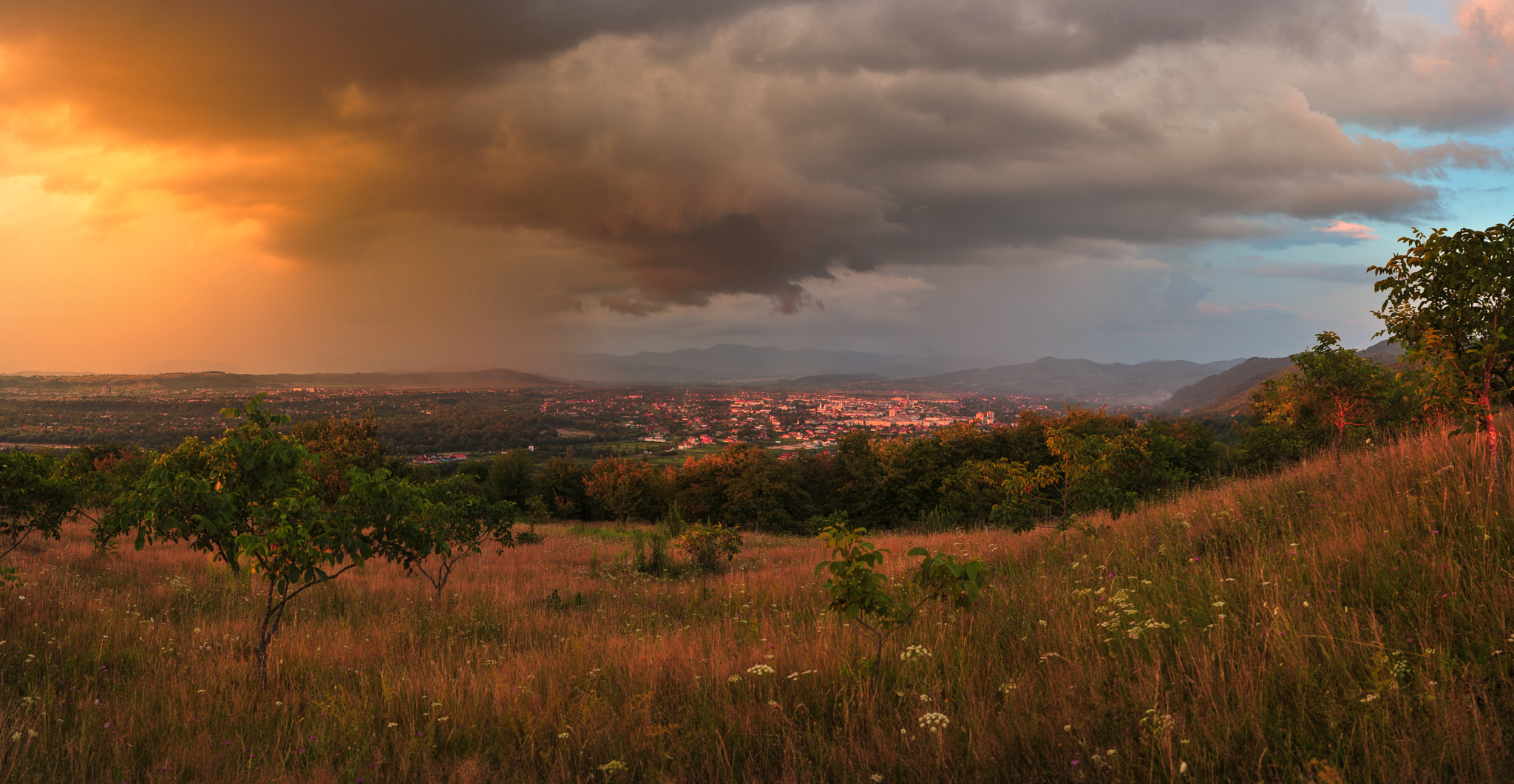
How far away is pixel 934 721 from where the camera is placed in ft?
11.7

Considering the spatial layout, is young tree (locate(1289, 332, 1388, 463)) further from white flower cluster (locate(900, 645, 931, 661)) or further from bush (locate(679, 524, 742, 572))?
white flower cluster (locate(900, 645, 931, 661))

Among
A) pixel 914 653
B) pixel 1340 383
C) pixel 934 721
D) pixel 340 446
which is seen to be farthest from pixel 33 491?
pixel 340 446

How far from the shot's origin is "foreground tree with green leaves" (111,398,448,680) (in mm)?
5344

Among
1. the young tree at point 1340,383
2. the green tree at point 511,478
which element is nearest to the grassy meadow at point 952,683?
the young tree at point 1340,383

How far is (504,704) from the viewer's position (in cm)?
439

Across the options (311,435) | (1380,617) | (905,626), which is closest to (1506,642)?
(1380,617)

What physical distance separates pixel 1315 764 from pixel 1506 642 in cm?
173

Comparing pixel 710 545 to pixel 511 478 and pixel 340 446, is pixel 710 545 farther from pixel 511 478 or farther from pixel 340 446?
pixel 511 478

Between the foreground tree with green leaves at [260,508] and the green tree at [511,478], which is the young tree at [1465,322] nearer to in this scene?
the foreground tree with green leaves at [260,508]

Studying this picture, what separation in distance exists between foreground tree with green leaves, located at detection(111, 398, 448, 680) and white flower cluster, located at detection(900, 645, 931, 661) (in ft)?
16.1

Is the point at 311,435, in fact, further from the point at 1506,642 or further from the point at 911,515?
the point at 1506,642

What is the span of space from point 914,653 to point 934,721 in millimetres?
987

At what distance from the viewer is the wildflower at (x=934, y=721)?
3.28 meters

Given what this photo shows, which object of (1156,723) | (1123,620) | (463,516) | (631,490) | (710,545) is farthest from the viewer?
(631,490)
